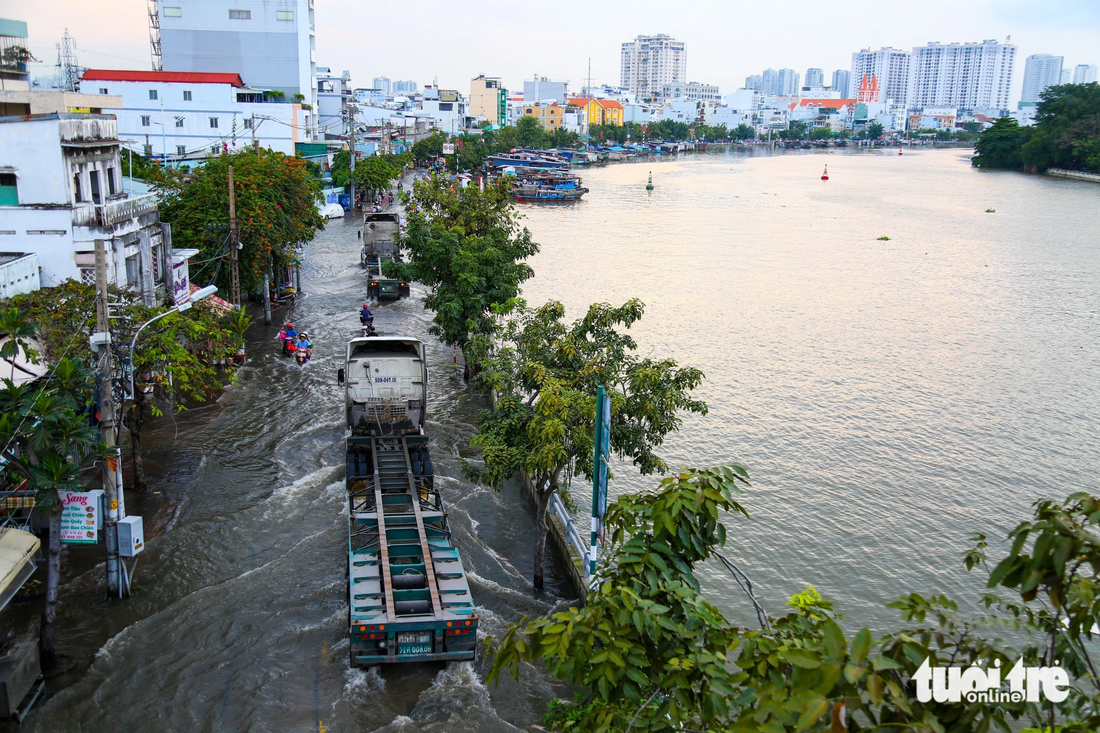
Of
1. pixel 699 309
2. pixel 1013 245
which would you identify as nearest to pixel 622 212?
pixel 1013 245

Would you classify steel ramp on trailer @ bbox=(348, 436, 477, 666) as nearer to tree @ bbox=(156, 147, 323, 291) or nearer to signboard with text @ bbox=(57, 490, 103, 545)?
signboard with text @ bbox=(57, 490, 103, 545)

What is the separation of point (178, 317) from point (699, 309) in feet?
84.0

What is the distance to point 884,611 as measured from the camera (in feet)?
50.4

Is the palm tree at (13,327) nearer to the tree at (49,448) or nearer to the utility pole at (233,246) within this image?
the tree at (49,448)

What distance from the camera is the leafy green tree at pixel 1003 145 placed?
118 meters

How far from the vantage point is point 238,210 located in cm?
2898

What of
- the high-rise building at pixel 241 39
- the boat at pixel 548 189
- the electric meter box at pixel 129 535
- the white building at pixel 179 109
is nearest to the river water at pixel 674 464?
the electric meter box at pixel 129 535

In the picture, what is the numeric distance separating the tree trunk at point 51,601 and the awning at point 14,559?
231 millimetres

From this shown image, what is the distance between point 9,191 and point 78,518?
1209cm

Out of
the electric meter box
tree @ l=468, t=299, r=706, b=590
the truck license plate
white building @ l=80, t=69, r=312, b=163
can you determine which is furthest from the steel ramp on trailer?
white building @ l=80, t=69, r=312, b=163

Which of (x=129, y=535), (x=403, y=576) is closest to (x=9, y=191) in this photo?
(x=129, y=535)

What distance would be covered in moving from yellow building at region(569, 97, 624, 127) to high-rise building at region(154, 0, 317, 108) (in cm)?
11877

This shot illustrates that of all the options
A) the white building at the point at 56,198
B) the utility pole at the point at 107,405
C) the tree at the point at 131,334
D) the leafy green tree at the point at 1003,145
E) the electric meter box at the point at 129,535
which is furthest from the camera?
the leafy green tree at the point at 1003,145

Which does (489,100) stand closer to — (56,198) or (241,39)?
(241,39)
